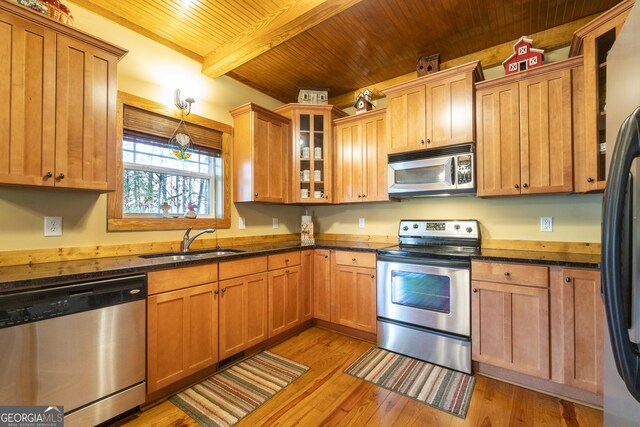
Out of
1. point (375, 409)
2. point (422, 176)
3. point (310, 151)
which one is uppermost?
point (310, 151)

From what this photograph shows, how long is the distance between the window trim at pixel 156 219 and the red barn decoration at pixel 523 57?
2643 millimetres

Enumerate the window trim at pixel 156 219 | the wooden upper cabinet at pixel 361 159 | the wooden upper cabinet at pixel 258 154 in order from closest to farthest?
the window trim at pixel 156 219, the wooden upper cabinet at pixel 258 154, the wooden upper cabinet at pixel 361 159

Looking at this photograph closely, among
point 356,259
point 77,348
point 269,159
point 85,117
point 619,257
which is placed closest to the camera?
point 619,257

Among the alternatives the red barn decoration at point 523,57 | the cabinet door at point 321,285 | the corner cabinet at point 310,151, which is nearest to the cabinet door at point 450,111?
the red barn decoration at point 523,57

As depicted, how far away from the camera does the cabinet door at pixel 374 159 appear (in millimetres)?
2893

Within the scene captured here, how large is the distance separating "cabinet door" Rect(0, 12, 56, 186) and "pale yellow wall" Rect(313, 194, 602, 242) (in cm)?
274

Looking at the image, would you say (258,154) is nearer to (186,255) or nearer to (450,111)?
(186,255)

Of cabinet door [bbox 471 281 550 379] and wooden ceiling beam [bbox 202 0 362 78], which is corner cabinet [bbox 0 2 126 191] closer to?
wooden ceiling beam [bbox 202 0 362 78]

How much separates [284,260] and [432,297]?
137 centimetres

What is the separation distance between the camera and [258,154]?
9.32ft

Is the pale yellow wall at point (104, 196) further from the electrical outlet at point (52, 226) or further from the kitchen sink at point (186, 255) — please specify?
the kitchen sink at point (186, 255)

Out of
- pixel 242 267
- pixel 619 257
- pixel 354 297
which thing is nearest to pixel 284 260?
pixel 242 267

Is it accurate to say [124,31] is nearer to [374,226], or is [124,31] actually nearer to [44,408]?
[44,408]

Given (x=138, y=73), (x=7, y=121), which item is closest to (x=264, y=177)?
(x=138, y=73)
